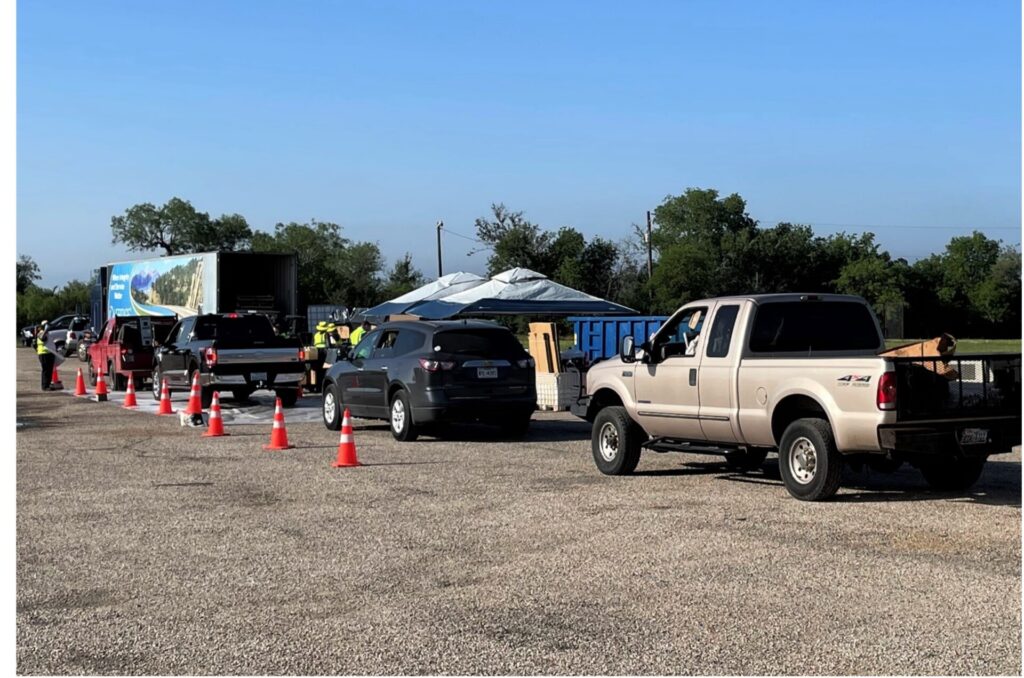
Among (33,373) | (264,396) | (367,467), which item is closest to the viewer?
(367,467)

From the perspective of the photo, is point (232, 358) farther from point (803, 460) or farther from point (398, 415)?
point (803, 460)

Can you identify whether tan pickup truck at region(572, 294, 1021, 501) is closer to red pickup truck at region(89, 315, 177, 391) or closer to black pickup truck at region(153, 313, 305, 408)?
black pickup truck at region(153, 313, 305, 408)

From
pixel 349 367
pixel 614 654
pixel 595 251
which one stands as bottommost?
pixel 614 654

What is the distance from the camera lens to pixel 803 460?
1126 centimetres

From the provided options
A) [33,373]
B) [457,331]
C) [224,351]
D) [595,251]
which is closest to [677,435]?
[457,331]

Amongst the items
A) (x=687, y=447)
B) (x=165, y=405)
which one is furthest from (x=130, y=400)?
(x=687, y=447)

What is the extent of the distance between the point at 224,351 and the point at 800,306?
1405 cm

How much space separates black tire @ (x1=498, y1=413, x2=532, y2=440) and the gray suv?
14mm

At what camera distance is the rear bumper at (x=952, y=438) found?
1045cm

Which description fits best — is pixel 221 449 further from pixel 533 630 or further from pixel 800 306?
pixel 533 630

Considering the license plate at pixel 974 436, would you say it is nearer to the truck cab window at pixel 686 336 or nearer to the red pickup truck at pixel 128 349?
the truck cab window at pixel 686 336

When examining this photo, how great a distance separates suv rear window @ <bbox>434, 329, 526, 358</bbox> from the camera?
56.6ft

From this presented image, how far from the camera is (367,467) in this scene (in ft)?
46.3

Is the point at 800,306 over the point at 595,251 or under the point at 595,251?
under
